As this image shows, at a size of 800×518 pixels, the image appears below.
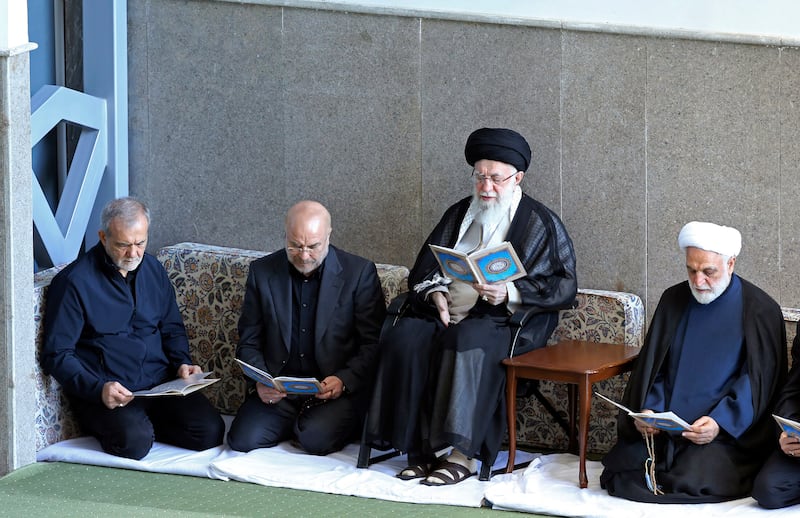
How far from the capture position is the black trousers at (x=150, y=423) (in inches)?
234

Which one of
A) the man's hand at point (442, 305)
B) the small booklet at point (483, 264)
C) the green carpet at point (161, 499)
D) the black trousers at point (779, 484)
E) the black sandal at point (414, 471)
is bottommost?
the green carpet at point (161, 499)

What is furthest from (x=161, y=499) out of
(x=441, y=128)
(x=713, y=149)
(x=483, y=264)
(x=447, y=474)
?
(x=713, y=149)

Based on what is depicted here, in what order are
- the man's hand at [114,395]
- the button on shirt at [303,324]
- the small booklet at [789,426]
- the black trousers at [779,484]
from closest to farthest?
the small booklet at [789,426] → the black trousers at [779,484] → the man's hand at [114,395] → the button on shirt at [303,324]

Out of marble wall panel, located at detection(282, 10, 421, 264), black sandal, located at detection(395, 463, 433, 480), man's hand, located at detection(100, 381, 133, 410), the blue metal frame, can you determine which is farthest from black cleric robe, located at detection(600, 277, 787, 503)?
the blue metal frame

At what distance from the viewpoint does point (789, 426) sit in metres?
4.90

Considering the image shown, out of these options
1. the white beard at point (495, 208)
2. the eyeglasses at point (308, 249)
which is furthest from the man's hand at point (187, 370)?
the white beard at point (495, 208)

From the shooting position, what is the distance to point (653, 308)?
6.32 meters

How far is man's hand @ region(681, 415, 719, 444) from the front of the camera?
5.14 metres

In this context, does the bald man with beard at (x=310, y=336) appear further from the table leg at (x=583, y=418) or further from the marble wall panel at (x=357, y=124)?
the table leg at (x=583, y=418)

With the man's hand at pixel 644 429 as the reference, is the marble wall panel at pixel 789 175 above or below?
above

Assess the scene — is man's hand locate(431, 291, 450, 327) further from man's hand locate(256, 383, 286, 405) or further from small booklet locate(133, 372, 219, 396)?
small booklet locate(133, 372, 219, 396)

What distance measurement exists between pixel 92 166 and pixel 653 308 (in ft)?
10.5

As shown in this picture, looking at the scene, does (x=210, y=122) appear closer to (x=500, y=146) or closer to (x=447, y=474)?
(x=500, y=146)

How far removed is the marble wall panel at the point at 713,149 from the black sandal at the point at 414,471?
1.51m
